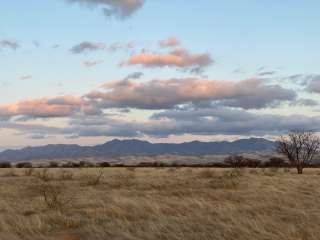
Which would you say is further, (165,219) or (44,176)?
(44,176)

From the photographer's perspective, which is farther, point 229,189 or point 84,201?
point 229,189

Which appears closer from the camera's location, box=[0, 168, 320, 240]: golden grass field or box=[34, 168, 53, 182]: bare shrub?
box=[0, 168, 320, 240]: golden grass field

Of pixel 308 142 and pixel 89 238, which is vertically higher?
pixel 308 142

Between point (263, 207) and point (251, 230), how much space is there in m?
4.92

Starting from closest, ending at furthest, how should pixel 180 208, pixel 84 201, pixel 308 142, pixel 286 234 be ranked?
pixel 286 234, pixel 180 208, pixel 84 201, pixel 308 142

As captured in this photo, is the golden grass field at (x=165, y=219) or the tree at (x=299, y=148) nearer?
the golden grass field at (x=165, y=219)

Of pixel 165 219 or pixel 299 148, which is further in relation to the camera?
pixel 299 148

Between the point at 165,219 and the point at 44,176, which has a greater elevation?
the point at 44,176

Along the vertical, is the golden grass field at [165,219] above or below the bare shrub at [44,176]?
below

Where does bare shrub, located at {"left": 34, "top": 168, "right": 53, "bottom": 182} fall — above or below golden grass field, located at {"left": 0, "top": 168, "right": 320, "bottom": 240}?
above

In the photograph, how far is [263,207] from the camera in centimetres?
1605

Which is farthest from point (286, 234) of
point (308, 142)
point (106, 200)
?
point (308, 142)

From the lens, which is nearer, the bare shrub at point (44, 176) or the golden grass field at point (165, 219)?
the golden grass field at point (165, 219)

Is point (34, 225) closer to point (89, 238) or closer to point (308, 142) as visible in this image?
point (89, 238)
